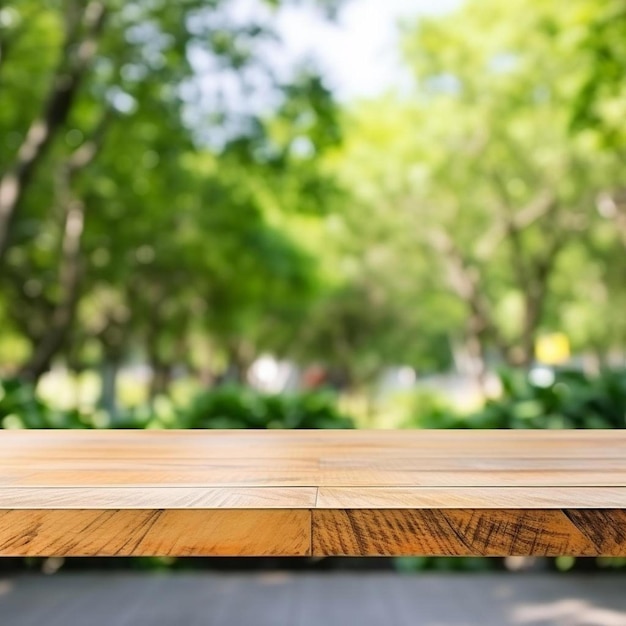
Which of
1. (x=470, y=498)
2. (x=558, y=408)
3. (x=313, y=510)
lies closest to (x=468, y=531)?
(x=470, y=498)

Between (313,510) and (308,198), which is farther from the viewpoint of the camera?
(308,198)

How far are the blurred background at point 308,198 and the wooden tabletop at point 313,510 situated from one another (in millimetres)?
2975

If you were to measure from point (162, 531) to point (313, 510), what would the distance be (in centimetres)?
18

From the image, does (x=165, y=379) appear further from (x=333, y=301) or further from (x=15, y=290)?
(x=333, y=301)

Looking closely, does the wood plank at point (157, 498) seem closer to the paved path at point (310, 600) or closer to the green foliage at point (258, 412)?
the paved path at point (310, 600)

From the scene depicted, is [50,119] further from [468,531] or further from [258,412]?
[468,531]

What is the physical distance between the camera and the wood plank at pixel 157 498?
0.95 metres

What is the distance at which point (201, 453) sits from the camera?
142 centimetres

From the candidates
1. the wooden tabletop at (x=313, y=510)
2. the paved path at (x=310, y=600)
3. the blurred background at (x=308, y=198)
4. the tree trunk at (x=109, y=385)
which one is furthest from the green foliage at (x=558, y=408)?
the tree trunk at (x=109, y=385)

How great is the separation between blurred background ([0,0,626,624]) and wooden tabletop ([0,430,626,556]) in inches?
117

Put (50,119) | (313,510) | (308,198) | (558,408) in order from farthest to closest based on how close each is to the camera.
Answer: (308,198) → (50,119) → (558,408) → (313,510)

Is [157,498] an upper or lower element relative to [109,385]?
upper

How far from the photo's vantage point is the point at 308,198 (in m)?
10.8

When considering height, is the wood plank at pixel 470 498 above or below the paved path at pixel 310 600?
above
